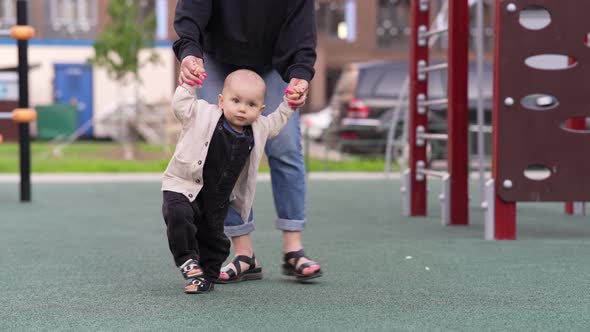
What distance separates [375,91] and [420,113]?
25.3 ft

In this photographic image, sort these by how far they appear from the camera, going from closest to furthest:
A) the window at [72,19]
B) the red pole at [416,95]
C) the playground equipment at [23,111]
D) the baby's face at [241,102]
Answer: the baby's face at [241,102] → the red pole at [416,95] → the playground equipment at [23,111] → the window at [72,19]

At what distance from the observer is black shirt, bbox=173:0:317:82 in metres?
3.66

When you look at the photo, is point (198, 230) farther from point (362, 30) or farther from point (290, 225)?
point (362, 30)

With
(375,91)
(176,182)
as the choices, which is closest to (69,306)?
(176,182)

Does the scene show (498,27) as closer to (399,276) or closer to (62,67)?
(399,276)

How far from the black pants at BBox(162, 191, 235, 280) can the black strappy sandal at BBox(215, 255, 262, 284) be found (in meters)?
0.17

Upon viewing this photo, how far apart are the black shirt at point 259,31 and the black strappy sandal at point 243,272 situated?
724 millimetres

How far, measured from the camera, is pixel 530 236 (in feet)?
17.5

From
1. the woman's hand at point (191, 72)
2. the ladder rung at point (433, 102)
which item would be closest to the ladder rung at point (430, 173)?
the ladder rung at point (433, 102)

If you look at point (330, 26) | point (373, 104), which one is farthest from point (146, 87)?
point (330, 26)

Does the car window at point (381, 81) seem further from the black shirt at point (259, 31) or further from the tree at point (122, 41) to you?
the black shirt at point (259, 31)

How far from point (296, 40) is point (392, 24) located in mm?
32111

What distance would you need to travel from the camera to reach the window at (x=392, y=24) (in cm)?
3503

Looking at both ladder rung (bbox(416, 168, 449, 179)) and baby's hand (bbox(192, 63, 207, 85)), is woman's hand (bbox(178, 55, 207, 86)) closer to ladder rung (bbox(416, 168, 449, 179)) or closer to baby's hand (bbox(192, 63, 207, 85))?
baby's hand (bbox(192, 63, 207, 85))
